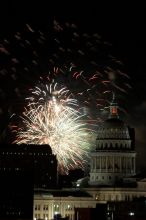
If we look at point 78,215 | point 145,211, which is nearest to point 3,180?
point 78,215

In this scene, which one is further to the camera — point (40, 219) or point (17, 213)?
point (40, 219)

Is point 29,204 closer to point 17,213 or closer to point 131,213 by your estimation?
point 17,213

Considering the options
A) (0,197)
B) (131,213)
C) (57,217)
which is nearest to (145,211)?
(131,213)

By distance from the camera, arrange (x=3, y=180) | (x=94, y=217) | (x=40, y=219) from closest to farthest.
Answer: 1. (x=94, y=217)
2. (x=3, y=180)
3. (x=40, y=219)

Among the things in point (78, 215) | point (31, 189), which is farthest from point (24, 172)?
point (78, 215)

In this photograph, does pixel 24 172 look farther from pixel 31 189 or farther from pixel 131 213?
pixel 131 213

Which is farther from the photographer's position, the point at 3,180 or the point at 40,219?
the point at 40,219

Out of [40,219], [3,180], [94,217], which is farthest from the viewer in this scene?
[40,219]

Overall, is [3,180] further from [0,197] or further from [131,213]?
[131,213]
